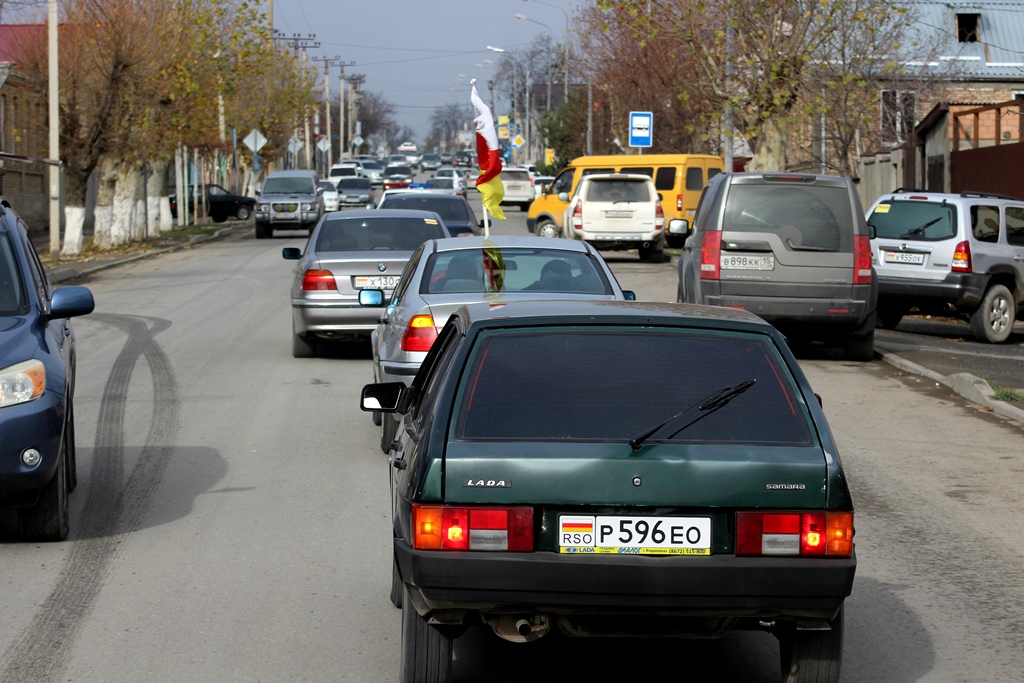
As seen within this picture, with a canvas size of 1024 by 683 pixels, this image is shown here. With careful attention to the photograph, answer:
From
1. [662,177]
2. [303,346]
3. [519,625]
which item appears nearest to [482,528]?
[519,625]

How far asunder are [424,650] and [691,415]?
3.79 ft

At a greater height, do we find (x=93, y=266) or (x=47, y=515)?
(x=93, y=266)

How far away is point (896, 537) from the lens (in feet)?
23.1

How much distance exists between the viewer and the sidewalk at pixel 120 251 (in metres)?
25.7

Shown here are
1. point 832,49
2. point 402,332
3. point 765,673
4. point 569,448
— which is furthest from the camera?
point 832,49

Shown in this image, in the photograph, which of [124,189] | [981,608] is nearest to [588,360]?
[981,608]

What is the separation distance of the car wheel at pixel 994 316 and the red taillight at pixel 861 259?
10.1 ft

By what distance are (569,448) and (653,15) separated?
2449 cm

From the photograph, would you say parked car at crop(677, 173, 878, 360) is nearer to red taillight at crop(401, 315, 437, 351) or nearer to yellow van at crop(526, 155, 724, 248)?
red taillight at crop(401, 315, 437, 351)

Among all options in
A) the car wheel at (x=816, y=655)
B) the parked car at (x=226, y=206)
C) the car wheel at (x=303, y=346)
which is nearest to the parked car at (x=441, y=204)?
the car wheel at (x=303, y=346)

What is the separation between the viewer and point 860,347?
14633mm

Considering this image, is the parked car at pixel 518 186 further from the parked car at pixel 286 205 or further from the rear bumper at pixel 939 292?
the rear bumper at pixel 939 292

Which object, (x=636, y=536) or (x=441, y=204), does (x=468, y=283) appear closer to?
(x=636, y=536)

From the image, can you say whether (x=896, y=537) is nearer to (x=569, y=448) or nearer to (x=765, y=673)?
(x=765, y=673)
